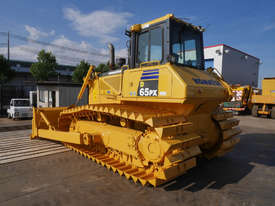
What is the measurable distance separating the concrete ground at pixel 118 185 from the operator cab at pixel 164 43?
236 cm

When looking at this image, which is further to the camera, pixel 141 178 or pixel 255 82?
pixel 255 82

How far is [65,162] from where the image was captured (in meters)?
4.93

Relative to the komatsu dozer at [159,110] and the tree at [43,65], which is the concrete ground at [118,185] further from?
the tree at [43,65]

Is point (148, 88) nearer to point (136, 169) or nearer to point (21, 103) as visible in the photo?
point (136, 169)

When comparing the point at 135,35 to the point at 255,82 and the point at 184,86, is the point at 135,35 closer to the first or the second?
the point at 184,86

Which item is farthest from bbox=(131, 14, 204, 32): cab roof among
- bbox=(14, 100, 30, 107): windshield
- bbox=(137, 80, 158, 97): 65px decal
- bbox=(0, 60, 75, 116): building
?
bbox=(0, 60, 75, 116): building

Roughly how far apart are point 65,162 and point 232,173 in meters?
3.96

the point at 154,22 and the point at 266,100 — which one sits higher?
the point at 154,22

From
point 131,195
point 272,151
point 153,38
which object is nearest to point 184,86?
point 153,38

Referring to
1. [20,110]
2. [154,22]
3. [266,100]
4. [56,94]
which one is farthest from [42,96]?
[266,100]

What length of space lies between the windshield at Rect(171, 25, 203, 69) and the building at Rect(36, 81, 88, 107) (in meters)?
12.0

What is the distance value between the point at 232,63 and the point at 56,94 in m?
23.5

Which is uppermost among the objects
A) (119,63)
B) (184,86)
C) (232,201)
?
(119,63)

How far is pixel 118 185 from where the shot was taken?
3750 millimetres
